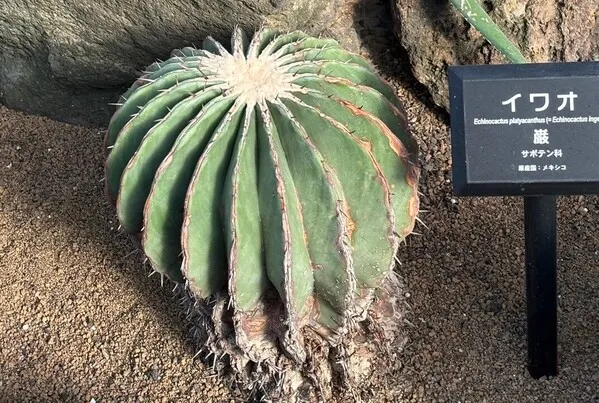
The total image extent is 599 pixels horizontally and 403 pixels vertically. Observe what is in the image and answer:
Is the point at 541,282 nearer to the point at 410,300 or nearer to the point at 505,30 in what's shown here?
the point at 410,300

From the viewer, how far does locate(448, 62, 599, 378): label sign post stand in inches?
53.4

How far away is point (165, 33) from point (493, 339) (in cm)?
121

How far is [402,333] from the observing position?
1.84 metres

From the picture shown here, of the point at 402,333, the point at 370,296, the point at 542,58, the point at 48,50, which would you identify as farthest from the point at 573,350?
the point at 48,50

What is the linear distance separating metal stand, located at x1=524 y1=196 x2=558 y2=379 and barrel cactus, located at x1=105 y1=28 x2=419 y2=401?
252 mm

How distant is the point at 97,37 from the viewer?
2.20m

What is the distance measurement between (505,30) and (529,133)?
74 cm

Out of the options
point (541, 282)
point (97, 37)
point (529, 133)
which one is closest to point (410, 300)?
point (541, 282)

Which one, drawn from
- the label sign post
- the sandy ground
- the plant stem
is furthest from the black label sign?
the sandy ground

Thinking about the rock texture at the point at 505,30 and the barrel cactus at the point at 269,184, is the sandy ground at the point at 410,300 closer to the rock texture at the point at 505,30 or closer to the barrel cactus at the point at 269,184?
the rock texture at the point at 505,30

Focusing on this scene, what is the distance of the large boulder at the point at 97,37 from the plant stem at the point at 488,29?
0.46 meters

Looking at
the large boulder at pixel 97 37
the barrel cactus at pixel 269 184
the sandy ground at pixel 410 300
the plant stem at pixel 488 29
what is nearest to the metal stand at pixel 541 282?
the sandy ground at pixel 410 300

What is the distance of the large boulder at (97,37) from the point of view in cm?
202

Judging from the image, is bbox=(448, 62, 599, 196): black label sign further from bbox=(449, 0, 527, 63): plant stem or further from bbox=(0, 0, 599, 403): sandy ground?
bbox=(0, 0, 599, 403): sandy ground
